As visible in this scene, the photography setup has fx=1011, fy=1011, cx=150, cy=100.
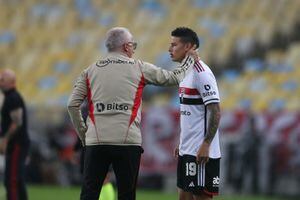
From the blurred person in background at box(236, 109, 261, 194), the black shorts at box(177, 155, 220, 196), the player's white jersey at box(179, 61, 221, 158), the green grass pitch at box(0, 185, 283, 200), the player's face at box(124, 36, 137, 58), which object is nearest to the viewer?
the player's face at box(124, 36, 137, 58)

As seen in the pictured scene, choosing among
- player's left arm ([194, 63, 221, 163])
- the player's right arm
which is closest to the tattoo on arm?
the player's right arm

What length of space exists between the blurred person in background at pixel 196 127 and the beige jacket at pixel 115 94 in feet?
1.07

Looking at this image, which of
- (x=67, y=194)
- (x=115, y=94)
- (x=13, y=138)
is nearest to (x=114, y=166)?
(x=115, y=94)

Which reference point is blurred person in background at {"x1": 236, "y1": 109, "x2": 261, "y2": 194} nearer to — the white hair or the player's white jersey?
the player's white jersey

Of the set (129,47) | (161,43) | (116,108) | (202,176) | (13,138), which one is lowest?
(202,176)

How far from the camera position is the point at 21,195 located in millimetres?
13391

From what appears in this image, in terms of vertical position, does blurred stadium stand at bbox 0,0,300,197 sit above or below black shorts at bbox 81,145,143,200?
above

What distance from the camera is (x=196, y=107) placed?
9.55 meters

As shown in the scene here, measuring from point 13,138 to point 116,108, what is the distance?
4397mm

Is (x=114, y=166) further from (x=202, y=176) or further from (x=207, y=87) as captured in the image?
(x=207, y=87)

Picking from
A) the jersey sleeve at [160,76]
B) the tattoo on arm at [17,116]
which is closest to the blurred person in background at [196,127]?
the jersey sleeve at [160,76]

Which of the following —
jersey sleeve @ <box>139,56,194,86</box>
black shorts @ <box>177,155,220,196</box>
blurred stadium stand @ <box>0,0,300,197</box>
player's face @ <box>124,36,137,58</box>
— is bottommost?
black shorts @ <box>177,155,220,196</box>

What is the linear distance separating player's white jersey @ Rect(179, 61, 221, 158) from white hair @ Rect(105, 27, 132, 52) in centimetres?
79

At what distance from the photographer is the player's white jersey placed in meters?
9.47
